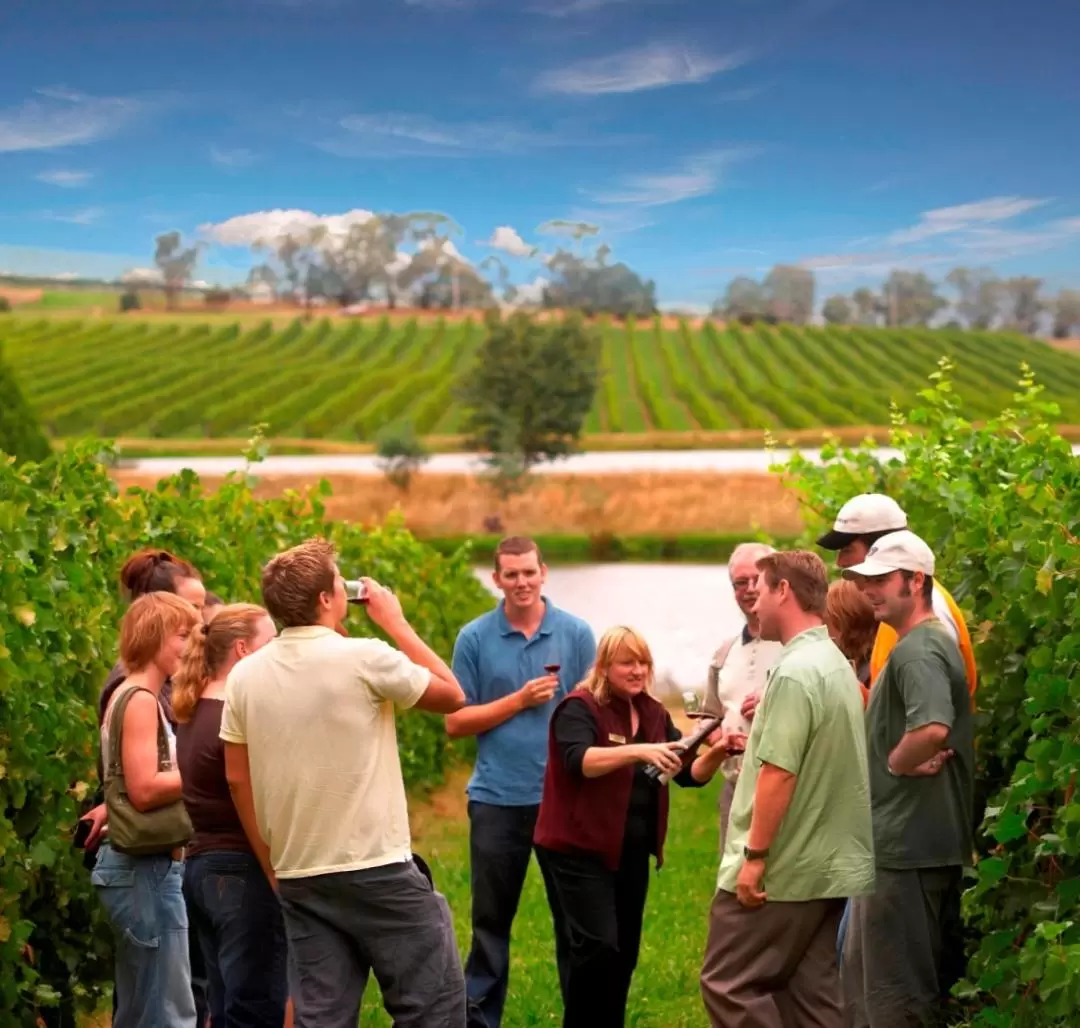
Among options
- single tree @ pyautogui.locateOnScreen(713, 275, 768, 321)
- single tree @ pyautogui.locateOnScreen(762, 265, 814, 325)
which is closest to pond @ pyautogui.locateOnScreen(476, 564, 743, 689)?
single tree @ pyautogui.locateOnScreen(762, 265, 814, 325)

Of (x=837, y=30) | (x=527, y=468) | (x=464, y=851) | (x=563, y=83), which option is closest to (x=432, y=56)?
(x=563, y=83)

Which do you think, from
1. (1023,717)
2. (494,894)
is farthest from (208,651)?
(1023,717)

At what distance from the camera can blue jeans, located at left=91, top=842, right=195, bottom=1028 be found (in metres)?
4.45

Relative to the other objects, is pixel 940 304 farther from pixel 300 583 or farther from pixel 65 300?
pixel 300 583

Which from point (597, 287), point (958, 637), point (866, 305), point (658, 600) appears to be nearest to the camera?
point (958, 637)

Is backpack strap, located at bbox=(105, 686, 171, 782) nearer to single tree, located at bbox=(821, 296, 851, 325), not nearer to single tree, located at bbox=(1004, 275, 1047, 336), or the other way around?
single tree, located at bbox=(1004, 275, 1047, 336)

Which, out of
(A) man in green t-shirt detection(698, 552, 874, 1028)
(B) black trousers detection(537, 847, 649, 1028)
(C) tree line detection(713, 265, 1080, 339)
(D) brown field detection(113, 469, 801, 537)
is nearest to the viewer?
(A) man in green t-shirt detection(698, 552, 874, 1028)

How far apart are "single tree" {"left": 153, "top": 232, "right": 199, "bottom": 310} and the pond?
73.7 ft

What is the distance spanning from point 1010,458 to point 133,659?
3557 millimetres

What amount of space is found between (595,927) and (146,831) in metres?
1.39

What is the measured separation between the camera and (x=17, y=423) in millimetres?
14406

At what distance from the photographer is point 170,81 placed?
6581 centimetres

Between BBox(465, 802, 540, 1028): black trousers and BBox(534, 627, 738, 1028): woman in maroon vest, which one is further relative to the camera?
BBox(465, 802, 540, 1028): black trousers

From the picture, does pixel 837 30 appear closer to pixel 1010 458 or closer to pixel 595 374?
pixel 595 374
